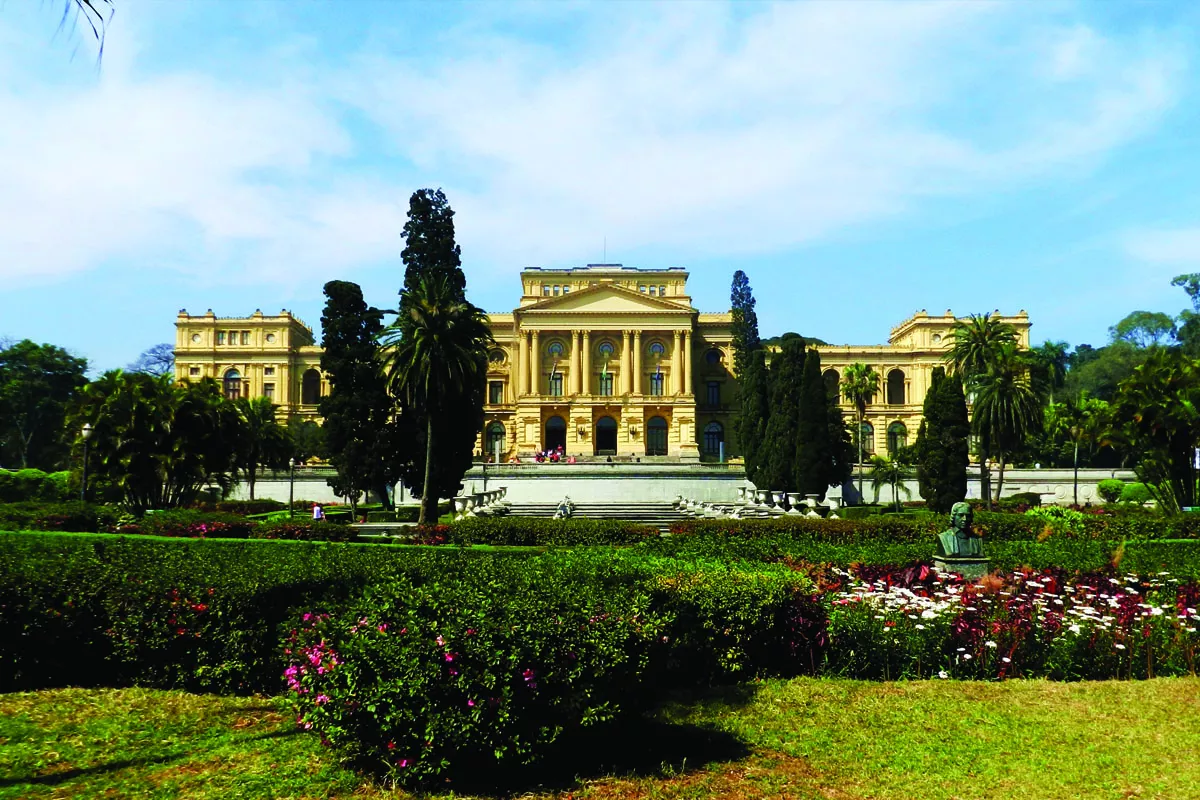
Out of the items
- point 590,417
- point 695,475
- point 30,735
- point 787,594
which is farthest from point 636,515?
point 590,417

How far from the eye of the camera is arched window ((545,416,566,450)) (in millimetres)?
69375

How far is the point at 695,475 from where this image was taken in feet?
145

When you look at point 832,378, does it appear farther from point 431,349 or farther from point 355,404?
point 431,349

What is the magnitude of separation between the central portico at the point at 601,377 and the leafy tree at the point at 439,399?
26411 mm

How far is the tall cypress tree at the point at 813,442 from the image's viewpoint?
3781cm

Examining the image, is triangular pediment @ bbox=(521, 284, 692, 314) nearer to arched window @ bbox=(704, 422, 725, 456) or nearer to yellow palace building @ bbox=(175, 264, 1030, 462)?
yellow palace building @ bbox=(175, 264, 1030, 462)

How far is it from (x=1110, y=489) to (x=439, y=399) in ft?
126

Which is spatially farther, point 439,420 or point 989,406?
point 989,406

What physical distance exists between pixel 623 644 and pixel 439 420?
24.1 meters

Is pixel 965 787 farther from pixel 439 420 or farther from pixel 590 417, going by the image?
pixel 590 417

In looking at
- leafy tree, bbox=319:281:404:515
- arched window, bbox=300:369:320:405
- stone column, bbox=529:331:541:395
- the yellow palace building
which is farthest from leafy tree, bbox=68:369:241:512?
arched window, bbox=300:369:320:405

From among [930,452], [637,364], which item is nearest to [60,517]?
[930,452]

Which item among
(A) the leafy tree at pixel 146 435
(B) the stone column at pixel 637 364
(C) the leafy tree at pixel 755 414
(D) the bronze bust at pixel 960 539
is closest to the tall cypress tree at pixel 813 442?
(C) the leafy tree at pixel 755 414

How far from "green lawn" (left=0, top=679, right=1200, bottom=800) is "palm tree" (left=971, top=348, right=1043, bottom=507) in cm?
3354
